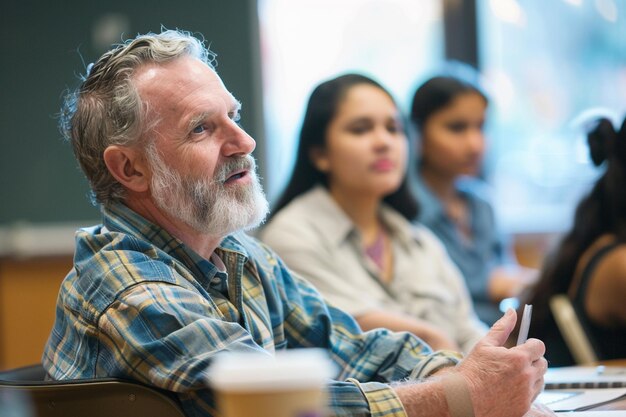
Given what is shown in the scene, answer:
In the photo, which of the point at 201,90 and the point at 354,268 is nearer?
the point at 201,90

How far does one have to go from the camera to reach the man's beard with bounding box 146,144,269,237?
62.3 inches

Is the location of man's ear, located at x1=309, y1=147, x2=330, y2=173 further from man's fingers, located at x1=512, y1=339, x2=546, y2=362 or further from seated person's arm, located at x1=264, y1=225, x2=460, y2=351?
man's fingers, located at x1=512, y1=339, x2=546, y2=362

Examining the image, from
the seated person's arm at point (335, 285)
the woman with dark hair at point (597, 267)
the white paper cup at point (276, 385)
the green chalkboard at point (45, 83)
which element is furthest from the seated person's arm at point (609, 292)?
the green chalkboard at point (45, 83)

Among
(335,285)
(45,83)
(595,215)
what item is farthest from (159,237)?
(45,83)

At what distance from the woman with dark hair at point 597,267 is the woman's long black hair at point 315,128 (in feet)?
2.31

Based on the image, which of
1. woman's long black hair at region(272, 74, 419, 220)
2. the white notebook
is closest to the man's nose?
the white notebook

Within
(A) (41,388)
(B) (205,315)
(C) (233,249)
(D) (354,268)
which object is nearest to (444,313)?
(D) (354,268)

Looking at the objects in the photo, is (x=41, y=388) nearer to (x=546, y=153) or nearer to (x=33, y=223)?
(x=33, y=223)

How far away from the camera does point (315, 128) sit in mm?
2896

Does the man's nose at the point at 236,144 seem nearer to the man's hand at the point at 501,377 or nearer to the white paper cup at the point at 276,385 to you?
the man's hand at the point at 501,377

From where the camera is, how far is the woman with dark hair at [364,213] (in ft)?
9.01

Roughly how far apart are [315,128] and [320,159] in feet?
0.32

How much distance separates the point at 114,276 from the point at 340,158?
1522 millimetres

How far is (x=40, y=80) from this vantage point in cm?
462
